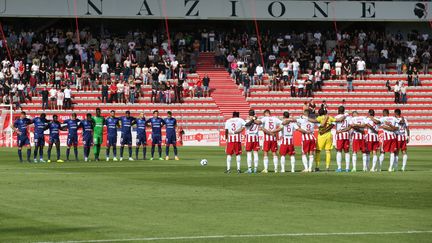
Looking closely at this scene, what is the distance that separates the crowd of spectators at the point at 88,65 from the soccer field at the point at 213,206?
3071cm

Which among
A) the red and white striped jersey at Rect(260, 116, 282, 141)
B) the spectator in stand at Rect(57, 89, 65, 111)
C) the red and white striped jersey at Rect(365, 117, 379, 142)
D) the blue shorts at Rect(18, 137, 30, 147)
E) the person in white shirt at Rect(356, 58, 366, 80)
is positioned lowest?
the blue shorts at Rect(18, 137, 30, 147)

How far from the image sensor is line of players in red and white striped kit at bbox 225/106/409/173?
107 feet

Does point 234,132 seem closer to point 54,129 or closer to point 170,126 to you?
point 54,129

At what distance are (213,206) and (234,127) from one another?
11457 millimetres

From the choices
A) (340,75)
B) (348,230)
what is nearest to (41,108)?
(340,75)

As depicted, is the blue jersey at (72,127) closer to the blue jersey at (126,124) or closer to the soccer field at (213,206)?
the blue jersey at (126,124)

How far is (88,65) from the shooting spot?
67562mm

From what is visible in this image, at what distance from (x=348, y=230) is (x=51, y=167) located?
21.7 metres

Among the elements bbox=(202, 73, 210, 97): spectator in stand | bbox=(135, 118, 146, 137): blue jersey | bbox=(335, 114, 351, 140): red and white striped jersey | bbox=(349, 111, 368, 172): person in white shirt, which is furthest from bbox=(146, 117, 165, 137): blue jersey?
bbox=(202, 73, 210, 97): spectator in stand

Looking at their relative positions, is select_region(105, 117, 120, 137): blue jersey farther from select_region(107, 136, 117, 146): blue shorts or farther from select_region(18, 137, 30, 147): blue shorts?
select_region(18, 137, 30, 147): blue shorts

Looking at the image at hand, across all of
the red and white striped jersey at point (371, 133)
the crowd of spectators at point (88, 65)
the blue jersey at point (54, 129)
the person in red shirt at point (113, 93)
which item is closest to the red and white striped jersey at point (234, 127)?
the red and white striped jersey at point (371, 133)

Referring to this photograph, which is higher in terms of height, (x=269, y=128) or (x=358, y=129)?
(x=269, y=128)

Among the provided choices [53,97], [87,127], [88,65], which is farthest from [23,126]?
[88,65]

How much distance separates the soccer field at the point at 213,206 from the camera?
16359 millimetres
